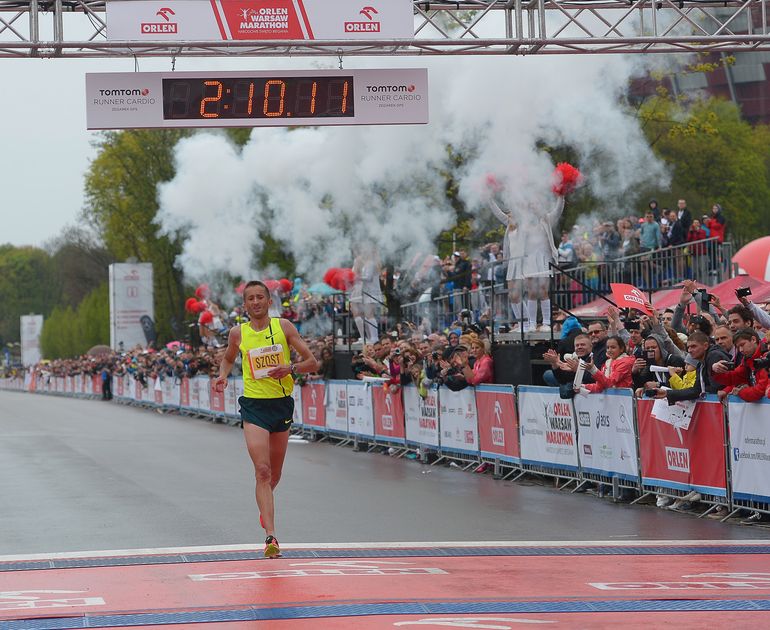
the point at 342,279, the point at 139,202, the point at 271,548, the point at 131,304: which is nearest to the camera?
the point at 271,548

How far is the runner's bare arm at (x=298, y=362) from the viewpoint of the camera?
32.2 feet

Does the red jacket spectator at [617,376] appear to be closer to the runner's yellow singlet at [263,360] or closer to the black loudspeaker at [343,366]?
the runner's yellow singlet at [263,360]

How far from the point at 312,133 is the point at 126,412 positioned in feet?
36.5

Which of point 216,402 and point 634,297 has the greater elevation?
point 634,297

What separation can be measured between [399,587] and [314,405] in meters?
17.0

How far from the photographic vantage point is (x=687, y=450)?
12.8 metres

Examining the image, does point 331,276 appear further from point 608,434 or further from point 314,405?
point 608,434

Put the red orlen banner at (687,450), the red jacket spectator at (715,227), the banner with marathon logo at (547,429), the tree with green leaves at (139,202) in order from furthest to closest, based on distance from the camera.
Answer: the tree with green leaves at (139,202) < the red jacket spectator at (715,227) < the banner with marathon logo at (547,429) < the red orlen banner at (687,450)

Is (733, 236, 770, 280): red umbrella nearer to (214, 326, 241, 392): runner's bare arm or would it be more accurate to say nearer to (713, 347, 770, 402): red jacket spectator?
(713, 347, 770, 402): red jacket spectator

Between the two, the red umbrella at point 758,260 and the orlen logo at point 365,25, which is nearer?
the red umbrella at point 758,260

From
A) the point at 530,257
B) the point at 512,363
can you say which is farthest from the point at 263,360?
the point at 530,257

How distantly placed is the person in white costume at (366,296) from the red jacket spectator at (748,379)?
16126mm

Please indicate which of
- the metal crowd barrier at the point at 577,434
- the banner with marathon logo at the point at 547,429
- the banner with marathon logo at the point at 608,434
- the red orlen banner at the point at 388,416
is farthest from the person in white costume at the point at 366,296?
the banner with marathon logo at the point at 608,434

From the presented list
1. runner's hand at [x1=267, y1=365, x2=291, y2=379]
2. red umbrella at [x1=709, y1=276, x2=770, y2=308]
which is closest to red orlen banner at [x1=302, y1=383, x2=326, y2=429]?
red umbrella at [x1=709, y1=276, x2=770, y2=308]
